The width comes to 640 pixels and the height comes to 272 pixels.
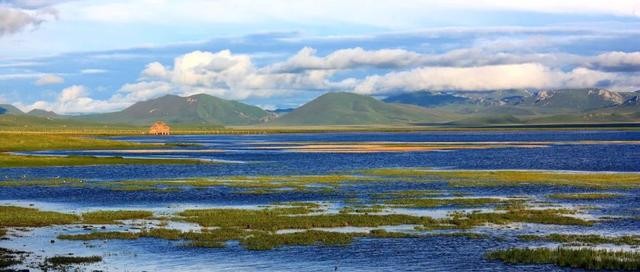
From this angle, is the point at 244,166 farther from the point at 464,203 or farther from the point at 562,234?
the point at 562,234

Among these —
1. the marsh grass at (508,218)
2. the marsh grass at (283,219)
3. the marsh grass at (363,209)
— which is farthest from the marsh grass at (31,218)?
the marsh grass at (508,218)

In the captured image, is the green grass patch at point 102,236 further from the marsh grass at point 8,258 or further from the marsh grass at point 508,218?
the marsh grass at point 508,218

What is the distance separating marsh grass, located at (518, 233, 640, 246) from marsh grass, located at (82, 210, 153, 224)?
2753 centimetres

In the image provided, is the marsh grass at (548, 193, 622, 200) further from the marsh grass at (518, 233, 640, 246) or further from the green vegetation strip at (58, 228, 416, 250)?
the green vegetation strip at (58, 228, 416, 250)

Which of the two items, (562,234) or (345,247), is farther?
(562,234)

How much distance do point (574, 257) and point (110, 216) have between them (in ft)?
110

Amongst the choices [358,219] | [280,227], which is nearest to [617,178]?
[358,219]

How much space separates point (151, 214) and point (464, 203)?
25.0 m

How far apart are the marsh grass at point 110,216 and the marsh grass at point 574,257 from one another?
27588mm

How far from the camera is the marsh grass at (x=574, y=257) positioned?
125 feet

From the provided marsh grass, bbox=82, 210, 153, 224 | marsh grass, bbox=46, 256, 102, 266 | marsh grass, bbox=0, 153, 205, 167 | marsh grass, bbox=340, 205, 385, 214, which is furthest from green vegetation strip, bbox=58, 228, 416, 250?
marsh grass, bbox=0, 153, 205, 167

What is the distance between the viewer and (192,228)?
52.8 metres

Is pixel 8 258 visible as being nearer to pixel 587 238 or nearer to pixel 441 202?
pixel 587 238

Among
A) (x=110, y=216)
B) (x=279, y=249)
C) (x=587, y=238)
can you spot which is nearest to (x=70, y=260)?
(x=279, y=249)
